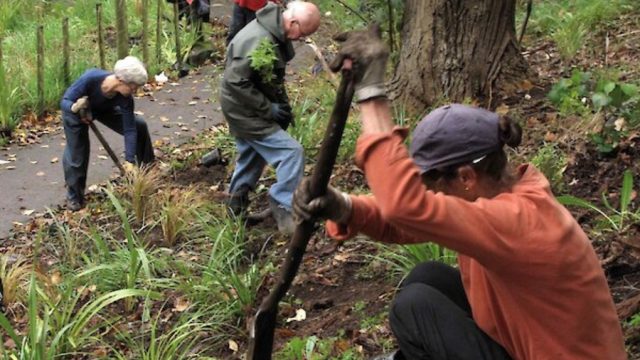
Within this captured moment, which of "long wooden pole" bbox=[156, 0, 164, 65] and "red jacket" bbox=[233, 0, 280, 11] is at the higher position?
"red jacket" bbox=[233, 0, 280, 11]

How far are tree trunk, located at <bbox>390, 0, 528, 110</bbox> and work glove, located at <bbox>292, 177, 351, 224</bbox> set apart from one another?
14.6ft

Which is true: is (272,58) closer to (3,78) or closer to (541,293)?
(541,293)

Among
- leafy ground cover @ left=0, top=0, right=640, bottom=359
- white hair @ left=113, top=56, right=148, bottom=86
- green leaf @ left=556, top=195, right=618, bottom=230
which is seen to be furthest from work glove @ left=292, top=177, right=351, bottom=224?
white hair @ left=113, top=56, right=148, bottom=86

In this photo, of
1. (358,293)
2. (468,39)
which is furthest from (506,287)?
(468,39)

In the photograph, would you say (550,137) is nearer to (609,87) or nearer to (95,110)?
(609,87)

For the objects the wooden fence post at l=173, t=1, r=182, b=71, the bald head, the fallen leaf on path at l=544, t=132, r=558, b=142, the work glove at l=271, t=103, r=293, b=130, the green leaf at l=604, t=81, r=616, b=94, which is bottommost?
the wooden fence post at l=173, t=1, r=182, b=71

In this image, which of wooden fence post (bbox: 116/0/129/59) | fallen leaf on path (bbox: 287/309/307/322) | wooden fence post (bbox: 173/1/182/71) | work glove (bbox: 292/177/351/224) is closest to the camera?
work glove (bbox: 292/177/351/224)

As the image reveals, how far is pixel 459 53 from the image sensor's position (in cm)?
698

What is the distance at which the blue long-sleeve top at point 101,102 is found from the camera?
272 inches

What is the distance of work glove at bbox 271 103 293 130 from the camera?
5.66m

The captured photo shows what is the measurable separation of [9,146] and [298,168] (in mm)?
4840

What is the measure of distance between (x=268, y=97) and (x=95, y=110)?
6.63ft

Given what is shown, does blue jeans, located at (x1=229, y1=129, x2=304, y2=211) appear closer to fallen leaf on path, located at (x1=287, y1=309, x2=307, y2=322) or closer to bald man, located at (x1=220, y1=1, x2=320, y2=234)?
bald man, located at (x1=220, y1=1, x2=320, y2=234)

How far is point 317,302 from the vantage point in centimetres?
461
